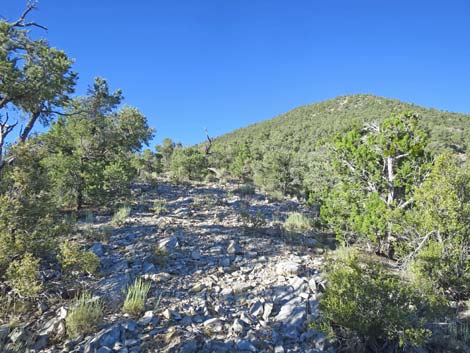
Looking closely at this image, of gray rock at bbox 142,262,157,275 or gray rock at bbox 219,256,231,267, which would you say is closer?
gray rock at bbox 142,262,157,275

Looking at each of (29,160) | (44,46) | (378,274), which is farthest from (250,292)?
(44,46)

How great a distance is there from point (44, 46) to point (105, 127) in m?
4.83

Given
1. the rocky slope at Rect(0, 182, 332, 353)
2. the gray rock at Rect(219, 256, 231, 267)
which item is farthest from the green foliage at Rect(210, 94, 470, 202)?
the gray rock at Rect(219, 256, 231, 267)

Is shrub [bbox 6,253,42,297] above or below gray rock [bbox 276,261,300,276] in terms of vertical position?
above

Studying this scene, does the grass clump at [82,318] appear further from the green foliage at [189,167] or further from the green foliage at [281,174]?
the green foliage at [189,167]

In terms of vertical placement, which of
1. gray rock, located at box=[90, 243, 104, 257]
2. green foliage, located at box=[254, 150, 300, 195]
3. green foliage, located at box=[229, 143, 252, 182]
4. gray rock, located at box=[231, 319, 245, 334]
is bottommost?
gray rock, located at box=[231, 319, 245, 334]

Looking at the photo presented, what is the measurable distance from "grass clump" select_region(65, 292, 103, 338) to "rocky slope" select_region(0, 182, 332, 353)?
112 mm

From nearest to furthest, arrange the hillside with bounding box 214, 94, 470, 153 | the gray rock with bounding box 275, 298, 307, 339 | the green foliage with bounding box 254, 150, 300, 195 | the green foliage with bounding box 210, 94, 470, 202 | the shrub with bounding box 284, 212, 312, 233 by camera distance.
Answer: the gray rock with bounding box 275, 298, 307, 339 < the shrub with bounding box 284, 212, 312, 233 < the green foliage with bounding box 254, 150, 300, 195 < the green foliage with bounding box 210, 94, 470, 202 < the hillside with bounding box 214, 94, 470, 153

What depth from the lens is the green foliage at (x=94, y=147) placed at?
443 inches

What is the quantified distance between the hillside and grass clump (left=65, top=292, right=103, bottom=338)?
28703 millimetres

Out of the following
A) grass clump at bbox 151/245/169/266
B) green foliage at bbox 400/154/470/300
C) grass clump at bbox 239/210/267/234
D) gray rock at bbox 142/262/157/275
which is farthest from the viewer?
grass clump at bbox 239/210/267/234

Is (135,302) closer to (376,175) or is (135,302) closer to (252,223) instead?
(252,223)

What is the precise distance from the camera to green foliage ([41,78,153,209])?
11250 mm

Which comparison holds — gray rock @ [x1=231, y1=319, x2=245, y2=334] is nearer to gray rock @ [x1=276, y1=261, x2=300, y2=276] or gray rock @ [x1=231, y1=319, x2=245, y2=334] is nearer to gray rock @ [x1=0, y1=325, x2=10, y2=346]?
gray rock @ [x1=276, y1=261, x2=300, y2=276]
